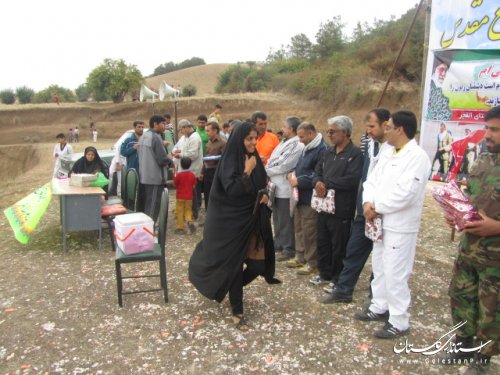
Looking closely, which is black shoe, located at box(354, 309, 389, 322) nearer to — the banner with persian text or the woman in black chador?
the woman in black chador

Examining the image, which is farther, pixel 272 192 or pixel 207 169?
pixel 207 169

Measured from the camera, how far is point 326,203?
14.6 ft

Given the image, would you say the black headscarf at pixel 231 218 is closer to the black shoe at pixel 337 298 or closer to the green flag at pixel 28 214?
the black shoe at pixel 337 298

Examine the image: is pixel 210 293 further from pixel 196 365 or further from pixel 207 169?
pixel 207 169

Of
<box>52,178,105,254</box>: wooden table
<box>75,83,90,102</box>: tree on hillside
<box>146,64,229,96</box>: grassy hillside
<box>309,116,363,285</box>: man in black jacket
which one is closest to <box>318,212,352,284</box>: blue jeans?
<box>309,116,363,285</box>: man in black jacket

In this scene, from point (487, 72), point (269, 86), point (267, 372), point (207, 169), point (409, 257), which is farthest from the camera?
point (269, 86)

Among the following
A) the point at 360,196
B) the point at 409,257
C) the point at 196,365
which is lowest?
the point at 196,365

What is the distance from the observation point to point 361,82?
24.0 m

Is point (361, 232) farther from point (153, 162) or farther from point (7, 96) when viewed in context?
point (7, 96)

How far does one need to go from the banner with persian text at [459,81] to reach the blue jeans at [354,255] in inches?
94.2

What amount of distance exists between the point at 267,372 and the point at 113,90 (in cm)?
4102

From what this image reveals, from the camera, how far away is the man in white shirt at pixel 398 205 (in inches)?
130

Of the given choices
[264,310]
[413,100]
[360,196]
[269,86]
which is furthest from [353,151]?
[269,86]

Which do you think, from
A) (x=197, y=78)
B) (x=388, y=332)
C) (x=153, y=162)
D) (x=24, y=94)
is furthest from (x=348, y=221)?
(x=197, y=78)
